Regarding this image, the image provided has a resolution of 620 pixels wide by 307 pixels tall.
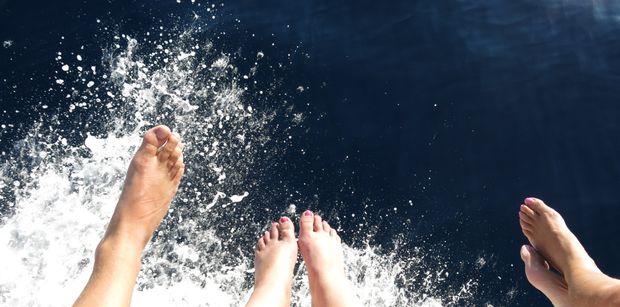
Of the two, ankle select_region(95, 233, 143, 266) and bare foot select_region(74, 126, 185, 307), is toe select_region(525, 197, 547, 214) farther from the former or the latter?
ankle select_region(95, 233, 143, 266)

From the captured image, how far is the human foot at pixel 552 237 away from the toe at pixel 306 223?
4.34 ft

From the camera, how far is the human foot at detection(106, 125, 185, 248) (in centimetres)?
313

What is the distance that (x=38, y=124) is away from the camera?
4109mm

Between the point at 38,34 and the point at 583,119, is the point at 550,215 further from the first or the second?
the point at 38,34

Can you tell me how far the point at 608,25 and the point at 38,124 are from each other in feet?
14.4

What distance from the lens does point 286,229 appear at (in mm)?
3666

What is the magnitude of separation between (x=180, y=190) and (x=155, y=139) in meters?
0.54

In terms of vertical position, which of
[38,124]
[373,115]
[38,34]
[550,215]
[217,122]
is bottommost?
[550,215]

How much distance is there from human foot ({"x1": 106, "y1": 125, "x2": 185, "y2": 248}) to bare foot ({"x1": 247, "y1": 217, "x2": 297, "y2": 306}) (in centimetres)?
65

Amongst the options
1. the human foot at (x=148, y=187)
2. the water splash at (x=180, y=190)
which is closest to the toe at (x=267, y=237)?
the water splash at (x=180, y=190)

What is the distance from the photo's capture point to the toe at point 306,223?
3.66 m

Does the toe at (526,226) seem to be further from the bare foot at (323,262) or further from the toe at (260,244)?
the toe at (260,244)

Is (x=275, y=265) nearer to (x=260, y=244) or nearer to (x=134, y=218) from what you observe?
(x=260, y=244)

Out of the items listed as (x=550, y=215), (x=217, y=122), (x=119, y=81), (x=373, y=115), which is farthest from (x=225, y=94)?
(x=550, y=215)
